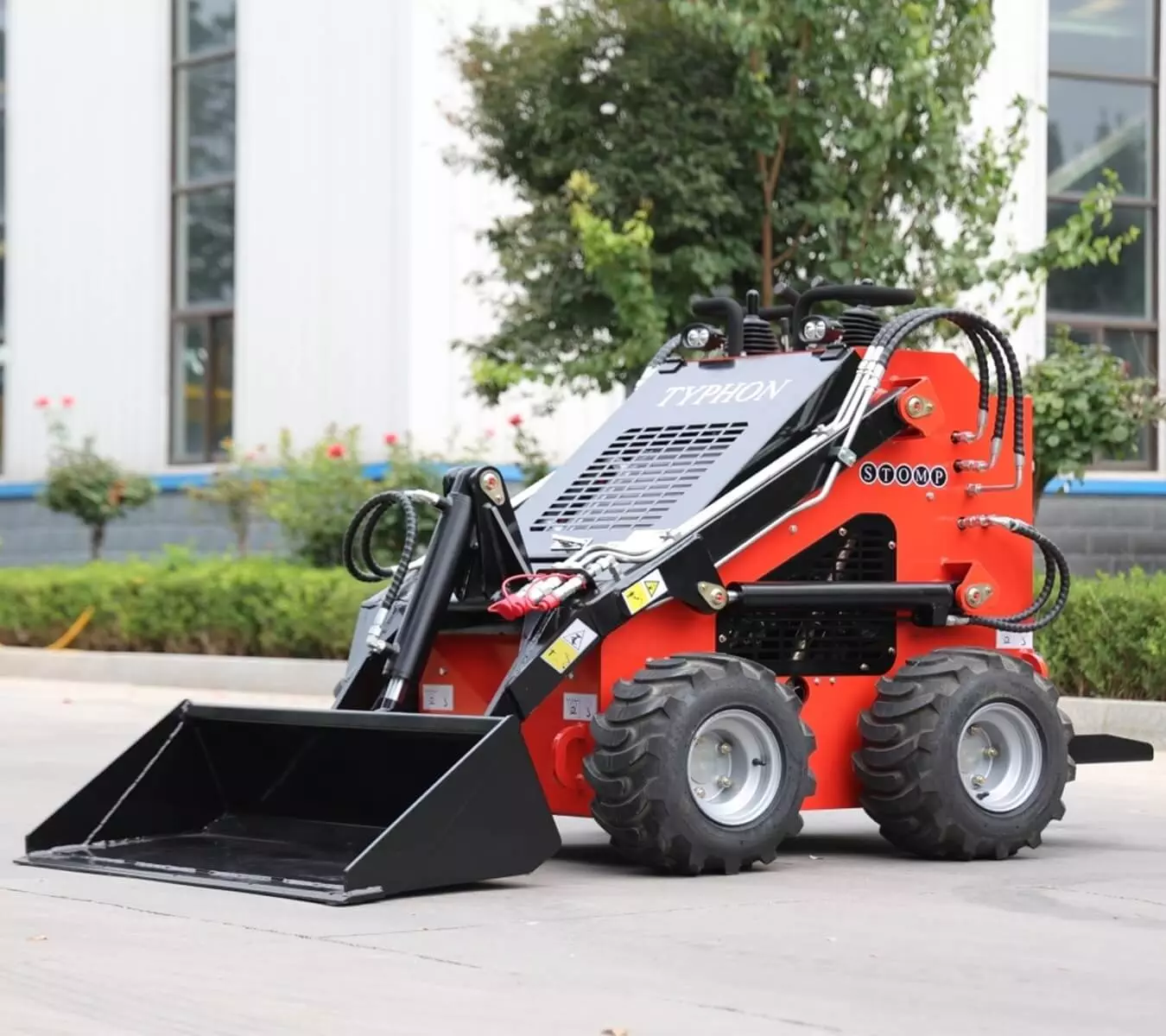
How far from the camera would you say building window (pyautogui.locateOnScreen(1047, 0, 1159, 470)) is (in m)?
26.5

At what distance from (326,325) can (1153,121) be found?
9572 millimetres

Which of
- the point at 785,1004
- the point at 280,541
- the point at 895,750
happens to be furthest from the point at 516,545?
the point at 280,541

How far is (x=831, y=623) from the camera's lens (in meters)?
9.67

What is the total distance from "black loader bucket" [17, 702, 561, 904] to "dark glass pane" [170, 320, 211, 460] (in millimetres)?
19180

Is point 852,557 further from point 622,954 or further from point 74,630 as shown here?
point 74,630

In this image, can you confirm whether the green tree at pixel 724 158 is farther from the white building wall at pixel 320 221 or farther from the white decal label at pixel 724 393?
the white decal label at pixel 724 393

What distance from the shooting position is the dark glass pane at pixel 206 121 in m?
28.1

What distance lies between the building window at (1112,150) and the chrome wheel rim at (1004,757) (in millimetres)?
17188

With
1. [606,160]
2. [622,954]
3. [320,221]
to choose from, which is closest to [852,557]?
[622,954]

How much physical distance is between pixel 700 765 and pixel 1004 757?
4.74 feet

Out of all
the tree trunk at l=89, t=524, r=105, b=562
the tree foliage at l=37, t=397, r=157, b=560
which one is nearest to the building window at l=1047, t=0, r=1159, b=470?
the tree foliage at l=37, t=397, r=157, b=560

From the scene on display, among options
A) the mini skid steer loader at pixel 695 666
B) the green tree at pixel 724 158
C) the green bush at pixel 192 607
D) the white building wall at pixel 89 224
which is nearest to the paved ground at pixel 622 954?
the mini skid steer loader at pixel 695 666

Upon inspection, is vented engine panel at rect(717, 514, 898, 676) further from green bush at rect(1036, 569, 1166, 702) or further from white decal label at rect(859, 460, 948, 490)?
green bush at rect(1036, 569, 1166, 702)

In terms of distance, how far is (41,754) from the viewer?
14312 millimetres
